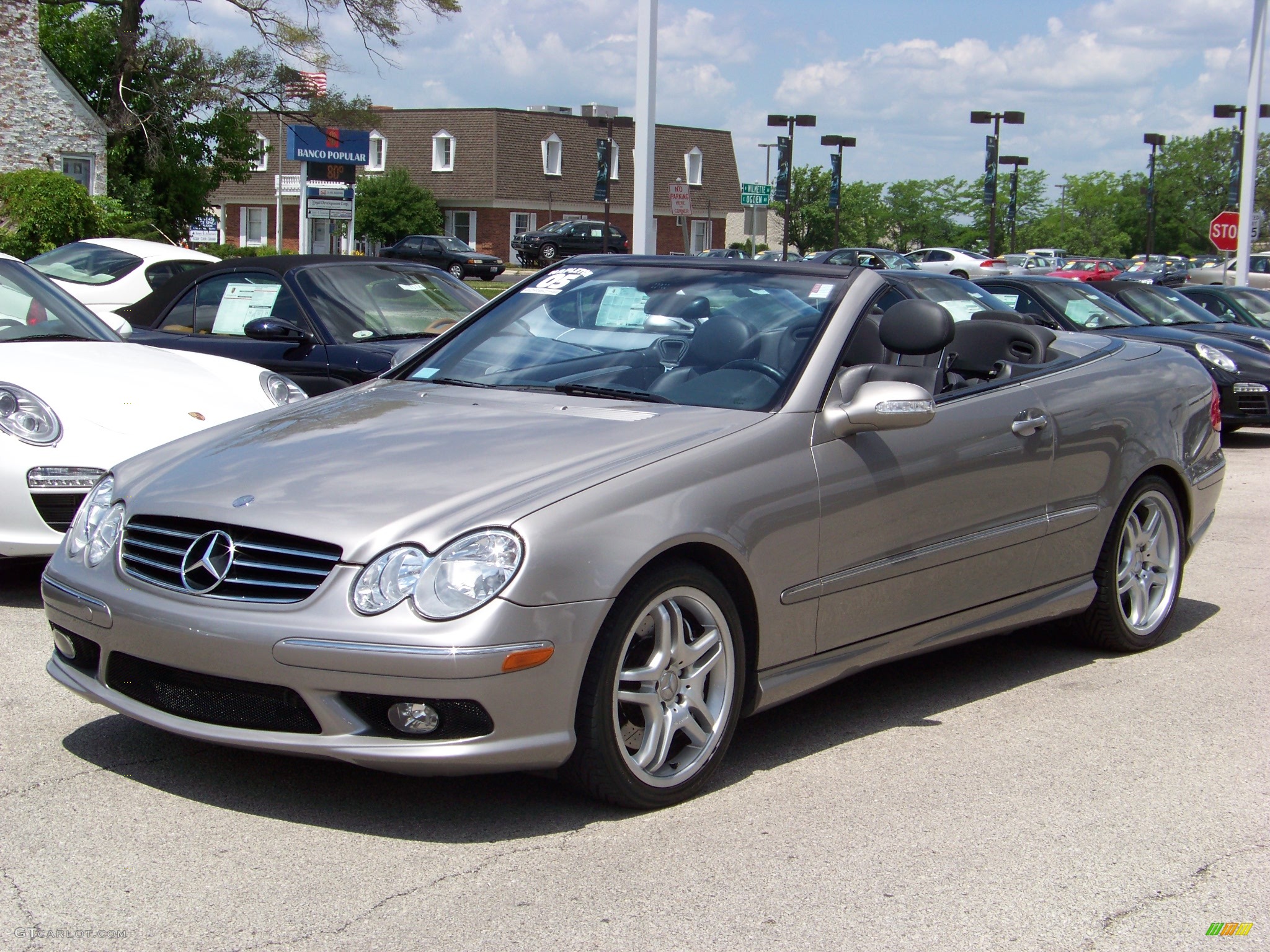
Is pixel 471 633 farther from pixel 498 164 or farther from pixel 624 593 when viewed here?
pixel 498 164

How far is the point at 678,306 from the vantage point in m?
4.69

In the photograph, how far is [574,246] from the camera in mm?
54500

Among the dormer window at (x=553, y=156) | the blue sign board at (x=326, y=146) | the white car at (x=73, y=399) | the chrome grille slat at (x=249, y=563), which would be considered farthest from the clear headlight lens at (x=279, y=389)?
the dormer window at (x=553, y=156)

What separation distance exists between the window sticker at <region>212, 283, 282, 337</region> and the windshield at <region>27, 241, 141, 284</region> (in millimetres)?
5319

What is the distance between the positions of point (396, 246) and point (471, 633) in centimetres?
5043

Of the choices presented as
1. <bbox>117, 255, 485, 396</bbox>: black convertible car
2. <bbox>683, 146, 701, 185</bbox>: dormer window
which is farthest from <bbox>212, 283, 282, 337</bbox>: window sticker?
<bbox>683, 146, 701, 185</bbox>: dormer window

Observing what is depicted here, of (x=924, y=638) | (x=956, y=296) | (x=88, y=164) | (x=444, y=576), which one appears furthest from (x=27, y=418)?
(x=88, y=164)

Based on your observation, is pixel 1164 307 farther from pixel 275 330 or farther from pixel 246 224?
pixel 246 224

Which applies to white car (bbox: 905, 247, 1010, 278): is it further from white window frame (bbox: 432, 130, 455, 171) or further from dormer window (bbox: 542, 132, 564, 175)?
white window frame (bbox: 432, 130, 455, 171)

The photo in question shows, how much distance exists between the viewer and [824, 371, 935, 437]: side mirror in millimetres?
4156

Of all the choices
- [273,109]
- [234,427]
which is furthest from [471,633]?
[273,109]

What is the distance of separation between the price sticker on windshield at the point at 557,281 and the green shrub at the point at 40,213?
819 inches

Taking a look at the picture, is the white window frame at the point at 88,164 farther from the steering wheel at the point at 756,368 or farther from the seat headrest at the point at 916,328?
the seat headrest at the point at 916,328

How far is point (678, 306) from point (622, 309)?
→ 0.20 m
